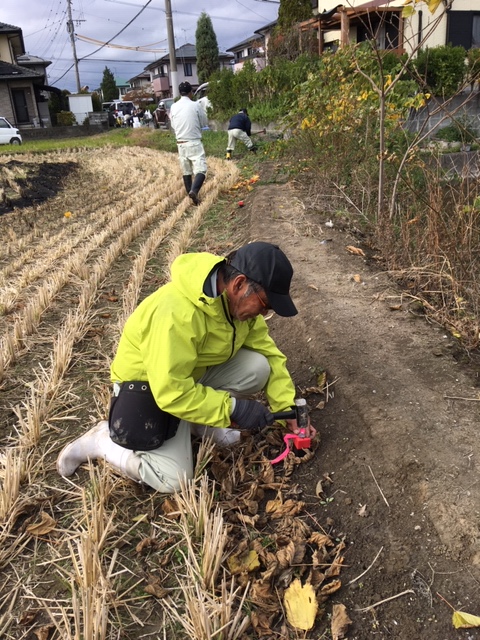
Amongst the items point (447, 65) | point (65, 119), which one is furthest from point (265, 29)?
point (447, 65)

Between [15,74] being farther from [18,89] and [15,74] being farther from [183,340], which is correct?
[183,340]

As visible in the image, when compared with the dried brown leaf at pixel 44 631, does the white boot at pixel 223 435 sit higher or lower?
higher

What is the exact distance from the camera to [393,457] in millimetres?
2477

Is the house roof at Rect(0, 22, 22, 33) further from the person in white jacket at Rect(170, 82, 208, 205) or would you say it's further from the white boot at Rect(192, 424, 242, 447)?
the white boot at Rect(192, 424, 242, 447)

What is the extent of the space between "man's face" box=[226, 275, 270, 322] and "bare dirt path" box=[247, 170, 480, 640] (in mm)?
903

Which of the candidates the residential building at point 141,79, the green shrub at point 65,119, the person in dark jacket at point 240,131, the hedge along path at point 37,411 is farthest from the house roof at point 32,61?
the hedge along path at point 37,411

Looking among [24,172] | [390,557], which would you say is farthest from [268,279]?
[24,172]

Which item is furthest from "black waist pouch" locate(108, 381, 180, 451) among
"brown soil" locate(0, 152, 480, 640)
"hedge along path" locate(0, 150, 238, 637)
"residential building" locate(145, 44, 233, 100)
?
"residential building" locate(145, 44, 233, 100)

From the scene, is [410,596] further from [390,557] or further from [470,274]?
[470,274]

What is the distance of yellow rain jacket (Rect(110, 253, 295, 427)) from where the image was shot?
231cm

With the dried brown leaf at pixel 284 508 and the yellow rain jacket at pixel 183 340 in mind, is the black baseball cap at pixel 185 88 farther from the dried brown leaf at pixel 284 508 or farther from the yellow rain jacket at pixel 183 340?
the dried brown leaf at pixel 284 508

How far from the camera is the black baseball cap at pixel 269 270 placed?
221 cm

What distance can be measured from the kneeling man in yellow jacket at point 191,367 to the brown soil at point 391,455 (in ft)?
1.30

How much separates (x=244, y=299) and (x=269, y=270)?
0.19 meters
